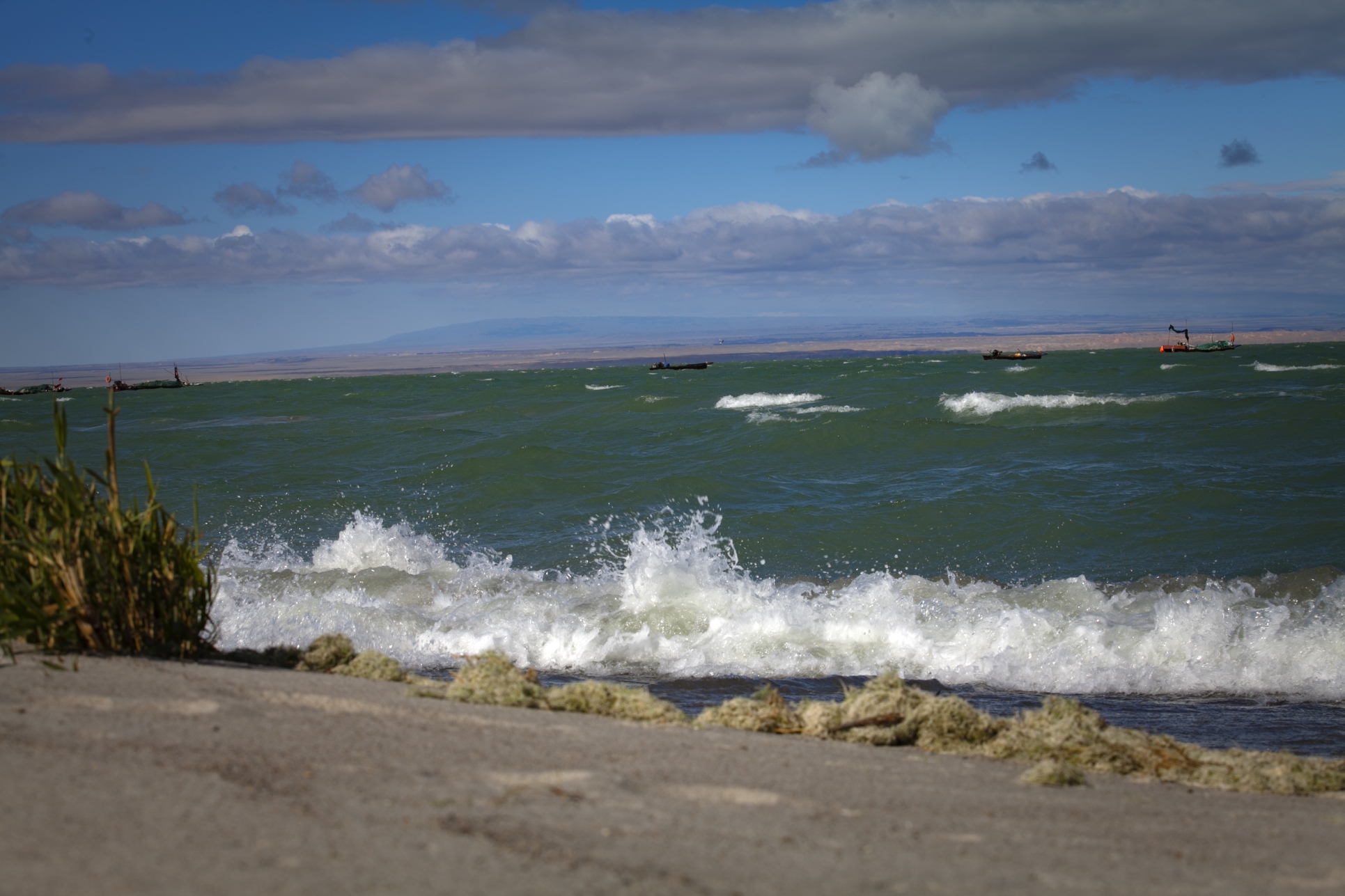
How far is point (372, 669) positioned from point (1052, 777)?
139 inches

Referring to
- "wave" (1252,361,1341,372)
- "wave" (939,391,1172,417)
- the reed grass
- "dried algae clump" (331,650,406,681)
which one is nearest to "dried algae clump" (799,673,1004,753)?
"dried algae clump" (331,650,406,681)

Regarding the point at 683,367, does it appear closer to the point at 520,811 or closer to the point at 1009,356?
the point at 1009,356

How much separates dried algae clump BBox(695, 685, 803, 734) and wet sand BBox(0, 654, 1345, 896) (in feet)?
1.30

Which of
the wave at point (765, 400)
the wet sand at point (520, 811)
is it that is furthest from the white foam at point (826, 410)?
the wet sand at point (520, 811)

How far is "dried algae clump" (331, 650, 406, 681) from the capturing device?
5.70 metres

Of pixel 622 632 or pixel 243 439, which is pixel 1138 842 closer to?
pixel 622 632

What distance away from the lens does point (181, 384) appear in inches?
3216

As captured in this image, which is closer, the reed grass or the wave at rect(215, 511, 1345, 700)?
the reed grass

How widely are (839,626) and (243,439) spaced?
21.4m

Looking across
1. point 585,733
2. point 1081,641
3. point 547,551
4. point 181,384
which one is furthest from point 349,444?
point 181,384

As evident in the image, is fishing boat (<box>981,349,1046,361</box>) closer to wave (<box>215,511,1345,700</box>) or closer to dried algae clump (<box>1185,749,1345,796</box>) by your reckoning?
wave (<box>215,511,1345,700</box>)

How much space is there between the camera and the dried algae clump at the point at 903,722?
5176 mm

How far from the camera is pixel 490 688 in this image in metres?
5.30

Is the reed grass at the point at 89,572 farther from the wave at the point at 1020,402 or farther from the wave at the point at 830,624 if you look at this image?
the wave at the point at 1020,402
